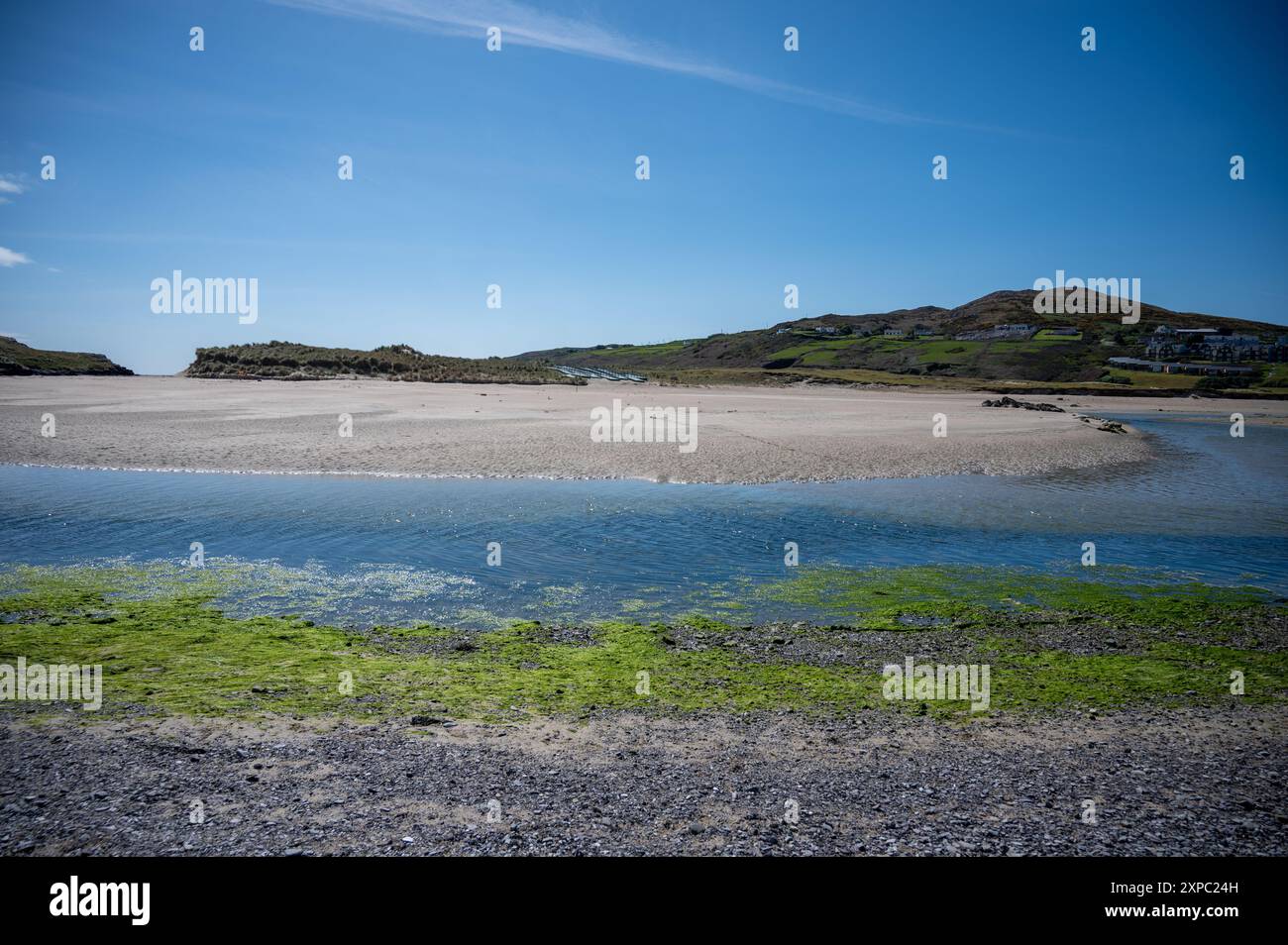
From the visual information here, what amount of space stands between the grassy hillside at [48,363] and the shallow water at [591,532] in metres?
52.2

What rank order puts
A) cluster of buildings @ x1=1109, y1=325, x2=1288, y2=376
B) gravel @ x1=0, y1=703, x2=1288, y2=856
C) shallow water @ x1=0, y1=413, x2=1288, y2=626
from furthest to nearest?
cluster of buildings @ x1=1109, y1=325, x2=1288, y2=376
shallow water @ x1=0, y1=413, x2=1288, y2=626
gravel @ x1=0, y1=703, x2=1288, y2=856

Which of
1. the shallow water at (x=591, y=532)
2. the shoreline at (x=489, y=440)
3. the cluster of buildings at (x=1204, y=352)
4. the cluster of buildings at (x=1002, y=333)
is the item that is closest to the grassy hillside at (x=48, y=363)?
the shoreline at (x=489, y=440)

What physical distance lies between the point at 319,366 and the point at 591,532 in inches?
2229

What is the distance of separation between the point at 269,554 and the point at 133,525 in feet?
16.4

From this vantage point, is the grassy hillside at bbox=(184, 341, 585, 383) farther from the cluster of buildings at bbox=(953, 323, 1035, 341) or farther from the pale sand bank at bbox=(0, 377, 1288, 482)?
the cluster of buildings at bbox=(953, 323, 1035, 341)

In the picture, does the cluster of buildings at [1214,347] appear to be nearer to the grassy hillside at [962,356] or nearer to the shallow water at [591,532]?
the grassy hillside at [962,356]

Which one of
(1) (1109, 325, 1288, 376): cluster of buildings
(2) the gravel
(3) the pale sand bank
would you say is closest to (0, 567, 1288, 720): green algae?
(2) the gravel

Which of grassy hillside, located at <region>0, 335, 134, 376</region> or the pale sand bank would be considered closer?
the pale sand bank

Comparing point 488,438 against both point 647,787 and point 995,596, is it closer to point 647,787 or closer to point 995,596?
point 995,596

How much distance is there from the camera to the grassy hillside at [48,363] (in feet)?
217

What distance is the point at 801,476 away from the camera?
1104 inches

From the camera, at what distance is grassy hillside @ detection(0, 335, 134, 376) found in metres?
66.2

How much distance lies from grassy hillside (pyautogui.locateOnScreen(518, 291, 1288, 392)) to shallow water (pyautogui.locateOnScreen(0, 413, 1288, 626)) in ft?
242
